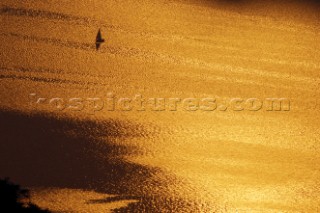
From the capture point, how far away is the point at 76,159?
6.73 metres

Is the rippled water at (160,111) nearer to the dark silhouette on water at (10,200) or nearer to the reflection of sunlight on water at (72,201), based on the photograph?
the reflection of sunlight on water at (72,201)

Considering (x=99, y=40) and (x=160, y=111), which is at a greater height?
(x=99, y=40)

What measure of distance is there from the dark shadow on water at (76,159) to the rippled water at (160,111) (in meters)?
0.01

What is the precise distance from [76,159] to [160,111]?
1234mm

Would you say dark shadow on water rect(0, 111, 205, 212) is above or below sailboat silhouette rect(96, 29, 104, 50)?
below

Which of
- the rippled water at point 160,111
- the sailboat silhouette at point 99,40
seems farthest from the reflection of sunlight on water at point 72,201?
the sailboat silhouette at point 99,40

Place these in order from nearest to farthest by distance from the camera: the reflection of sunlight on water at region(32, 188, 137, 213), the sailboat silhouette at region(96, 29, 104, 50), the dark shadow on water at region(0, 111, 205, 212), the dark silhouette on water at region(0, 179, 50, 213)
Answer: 1. the dark silhouette on water at region(0, 179, 50, 213)
2. the reflection of sunlight on water at region(32, 188, 137, 213)
3. the dark shadow on water at region(0, 111, 205, 212)
4. the sailboat silhouette at region(96, 29, 104, 50)

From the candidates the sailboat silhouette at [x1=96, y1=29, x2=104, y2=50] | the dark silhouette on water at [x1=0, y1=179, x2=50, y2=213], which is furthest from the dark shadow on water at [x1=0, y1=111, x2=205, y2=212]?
the dark silhouette on water at [x1=0, y1=179, x2=50, y2=213]

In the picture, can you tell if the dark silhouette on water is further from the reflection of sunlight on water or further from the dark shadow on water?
the dark shadow on water

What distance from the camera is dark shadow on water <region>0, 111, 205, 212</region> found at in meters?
6.33

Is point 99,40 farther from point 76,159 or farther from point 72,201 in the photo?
point 72,201

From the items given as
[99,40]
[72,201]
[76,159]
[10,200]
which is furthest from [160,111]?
[10,200]

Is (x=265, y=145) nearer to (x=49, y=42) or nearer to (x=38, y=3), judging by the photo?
(x=49, y=42)

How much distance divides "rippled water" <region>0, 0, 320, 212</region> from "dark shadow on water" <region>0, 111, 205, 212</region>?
11 mm
